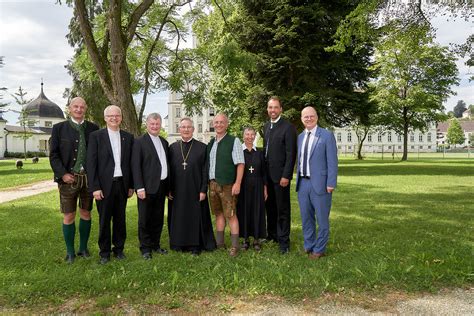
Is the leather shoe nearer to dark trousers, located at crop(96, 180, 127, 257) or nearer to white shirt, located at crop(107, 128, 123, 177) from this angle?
dark trousers, located at crop(96, 180, 127, 257)

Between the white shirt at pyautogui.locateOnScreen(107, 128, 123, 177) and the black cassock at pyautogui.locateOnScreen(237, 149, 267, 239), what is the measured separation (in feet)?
6.36

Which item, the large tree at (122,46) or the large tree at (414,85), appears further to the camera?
the large tree at (414,85)

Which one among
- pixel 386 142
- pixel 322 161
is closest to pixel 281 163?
pixel 322 161

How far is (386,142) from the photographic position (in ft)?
323

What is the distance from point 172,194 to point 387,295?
10.9 ft

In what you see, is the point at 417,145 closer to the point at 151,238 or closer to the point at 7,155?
the point at 7,155

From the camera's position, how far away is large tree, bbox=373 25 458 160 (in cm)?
3697

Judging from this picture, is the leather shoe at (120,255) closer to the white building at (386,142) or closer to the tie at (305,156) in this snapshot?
the tie at (305,156)

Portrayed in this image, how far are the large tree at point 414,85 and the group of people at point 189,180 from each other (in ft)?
106

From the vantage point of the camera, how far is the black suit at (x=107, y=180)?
212 inches

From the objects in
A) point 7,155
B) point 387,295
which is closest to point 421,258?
point 387,295

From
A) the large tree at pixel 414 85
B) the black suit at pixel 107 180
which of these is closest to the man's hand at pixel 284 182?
the black suit at pixel 107 180

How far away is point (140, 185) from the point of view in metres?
5.58

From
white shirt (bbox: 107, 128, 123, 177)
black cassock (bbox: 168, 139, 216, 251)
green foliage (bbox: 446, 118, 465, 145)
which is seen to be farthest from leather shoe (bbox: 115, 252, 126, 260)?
green foliage (bbox: 446, 118, 465, 145)
